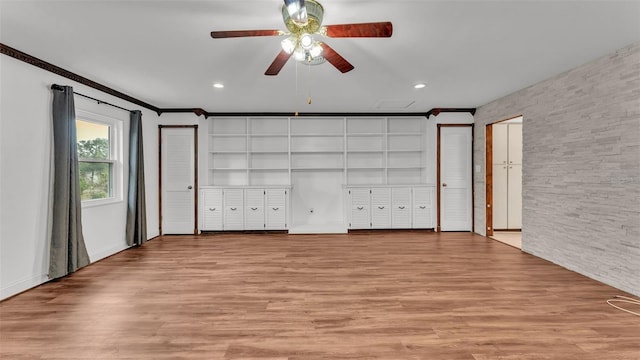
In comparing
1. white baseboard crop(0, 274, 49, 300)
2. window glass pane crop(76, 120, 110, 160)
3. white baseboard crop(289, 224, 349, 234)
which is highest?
window glass pane crop(76, 120, 110, 160)

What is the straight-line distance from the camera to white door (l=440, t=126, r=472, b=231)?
17.9ft

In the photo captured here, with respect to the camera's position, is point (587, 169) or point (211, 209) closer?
point (587, 169)

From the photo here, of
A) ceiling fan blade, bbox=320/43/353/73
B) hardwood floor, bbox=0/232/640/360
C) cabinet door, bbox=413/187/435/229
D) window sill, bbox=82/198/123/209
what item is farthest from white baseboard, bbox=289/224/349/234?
ceiling fan blade, bbox=320/43/353/73

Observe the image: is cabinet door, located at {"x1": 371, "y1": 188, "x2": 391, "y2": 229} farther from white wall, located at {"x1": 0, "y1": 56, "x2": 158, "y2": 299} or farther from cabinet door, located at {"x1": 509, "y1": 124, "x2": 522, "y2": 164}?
white wall, located at {"x1": 0, "y1": 56, "x2": 158, "y2": 299}

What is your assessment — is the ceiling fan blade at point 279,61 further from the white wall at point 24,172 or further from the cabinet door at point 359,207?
the cabinet door at point 359,207

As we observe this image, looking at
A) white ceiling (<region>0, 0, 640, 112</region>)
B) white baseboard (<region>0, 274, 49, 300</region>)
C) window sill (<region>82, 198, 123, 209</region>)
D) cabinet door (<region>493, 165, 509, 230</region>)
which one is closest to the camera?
white ceiling (<region>0, 0, 640, 112</region>)

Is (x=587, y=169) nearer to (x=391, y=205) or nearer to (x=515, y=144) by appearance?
(x=515, y=144)

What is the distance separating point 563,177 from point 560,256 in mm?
971

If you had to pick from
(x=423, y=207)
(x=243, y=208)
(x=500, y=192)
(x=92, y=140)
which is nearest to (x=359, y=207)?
(x=423, y=207)

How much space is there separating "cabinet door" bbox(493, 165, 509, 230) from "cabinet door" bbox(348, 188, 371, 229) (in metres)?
2.50

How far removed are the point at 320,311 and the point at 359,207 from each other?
328cm

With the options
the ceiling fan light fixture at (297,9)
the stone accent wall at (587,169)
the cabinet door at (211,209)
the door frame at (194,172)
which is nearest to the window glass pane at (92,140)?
the door frame at (194,172)

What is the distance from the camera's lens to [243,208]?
17.6ft

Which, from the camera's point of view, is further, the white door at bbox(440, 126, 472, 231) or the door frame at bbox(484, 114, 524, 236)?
the white door at bbox(440, 126, 472, 231)
